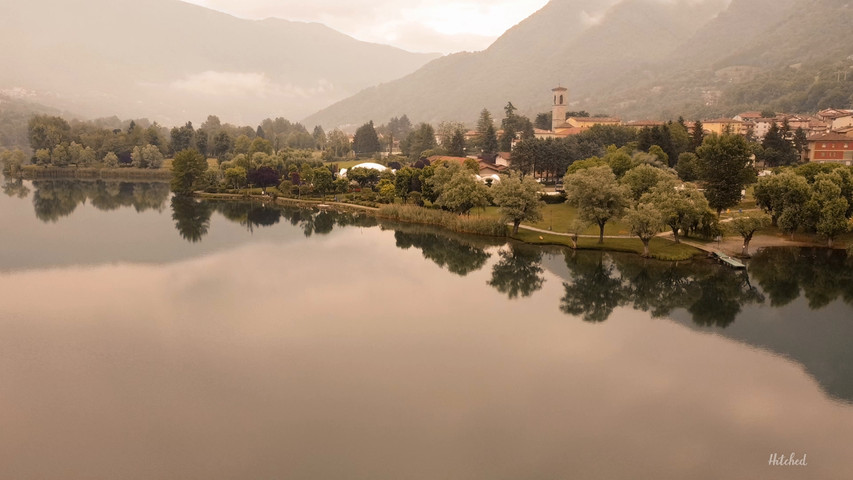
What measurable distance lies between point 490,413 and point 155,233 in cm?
4919

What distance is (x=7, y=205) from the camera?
81250mm

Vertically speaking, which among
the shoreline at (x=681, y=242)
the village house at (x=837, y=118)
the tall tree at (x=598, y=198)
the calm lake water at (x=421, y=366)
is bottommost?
the calm lake water at (x=421, y=366)

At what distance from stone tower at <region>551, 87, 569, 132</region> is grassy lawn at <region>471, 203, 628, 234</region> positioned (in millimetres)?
77153

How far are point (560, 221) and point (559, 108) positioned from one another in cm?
8900

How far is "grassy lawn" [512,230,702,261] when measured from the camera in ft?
158

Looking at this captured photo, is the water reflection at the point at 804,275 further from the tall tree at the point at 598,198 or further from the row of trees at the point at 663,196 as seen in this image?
the tall tree at the point at 598,198

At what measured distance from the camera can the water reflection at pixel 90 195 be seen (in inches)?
3140

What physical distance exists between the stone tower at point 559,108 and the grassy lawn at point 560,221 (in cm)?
7715

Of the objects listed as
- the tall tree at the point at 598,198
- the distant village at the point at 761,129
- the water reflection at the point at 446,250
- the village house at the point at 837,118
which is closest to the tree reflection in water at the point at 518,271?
the water reflection at the point at 446,250

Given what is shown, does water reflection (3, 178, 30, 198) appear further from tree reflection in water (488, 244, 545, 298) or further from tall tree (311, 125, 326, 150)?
tree reflection in water (488, 244, 545, 298)

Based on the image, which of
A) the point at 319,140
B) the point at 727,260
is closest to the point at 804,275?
the point at 727,260

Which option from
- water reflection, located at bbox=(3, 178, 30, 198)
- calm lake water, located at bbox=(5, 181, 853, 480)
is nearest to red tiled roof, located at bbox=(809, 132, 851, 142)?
calm lake water, located at bbox=(5, 181, 853, 480)

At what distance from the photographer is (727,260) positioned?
149 ft

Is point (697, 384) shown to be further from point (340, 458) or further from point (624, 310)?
point (340, 458)
